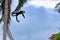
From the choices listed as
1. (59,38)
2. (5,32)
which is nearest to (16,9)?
(5,32)

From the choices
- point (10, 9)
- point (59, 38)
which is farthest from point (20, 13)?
point (59, 38)

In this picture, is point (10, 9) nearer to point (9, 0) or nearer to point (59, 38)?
point (9, 0)

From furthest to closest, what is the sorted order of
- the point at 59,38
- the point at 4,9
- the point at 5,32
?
the point at 4,9
the point at 5,32
the point at 59,38

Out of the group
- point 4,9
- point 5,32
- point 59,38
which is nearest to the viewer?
point 59,38

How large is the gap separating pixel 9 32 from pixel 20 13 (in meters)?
1.99

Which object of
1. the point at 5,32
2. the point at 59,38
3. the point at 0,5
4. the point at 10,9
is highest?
the point at 0,5

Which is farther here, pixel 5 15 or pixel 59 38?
pixel 5 15

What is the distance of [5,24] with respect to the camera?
24266 millimetres

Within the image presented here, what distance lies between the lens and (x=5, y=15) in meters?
24.1

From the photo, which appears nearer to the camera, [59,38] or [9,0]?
[59,38]

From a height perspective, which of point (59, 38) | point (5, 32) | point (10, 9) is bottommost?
point (59, 38)

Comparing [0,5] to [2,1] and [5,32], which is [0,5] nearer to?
[2,1]

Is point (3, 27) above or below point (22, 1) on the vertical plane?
below

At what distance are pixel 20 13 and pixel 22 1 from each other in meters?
1.29
